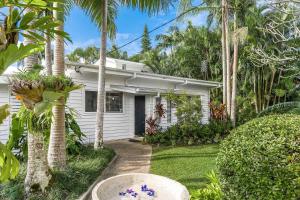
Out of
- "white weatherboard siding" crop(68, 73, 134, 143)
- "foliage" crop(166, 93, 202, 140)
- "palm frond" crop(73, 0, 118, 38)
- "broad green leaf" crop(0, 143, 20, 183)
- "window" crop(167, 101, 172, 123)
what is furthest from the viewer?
"window" crop(167, 101, 172, 123)

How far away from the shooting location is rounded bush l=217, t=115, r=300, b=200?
3.62m

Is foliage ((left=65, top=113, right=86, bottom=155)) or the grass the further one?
foliage ((left=65, top=113, right=86, bottom=155))

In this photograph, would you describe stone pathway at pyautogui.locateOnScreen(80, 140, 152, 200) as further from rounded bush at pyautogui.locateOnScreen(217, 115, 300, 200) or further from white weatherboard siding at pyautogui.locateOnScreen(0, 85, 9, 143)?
white weatherboard siding at pyautogui.locateOnScreen(0, 85, 9, 143)

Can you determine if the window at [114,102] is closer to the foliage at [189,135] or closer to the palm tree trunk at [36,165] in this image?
the foliage at [189,135]

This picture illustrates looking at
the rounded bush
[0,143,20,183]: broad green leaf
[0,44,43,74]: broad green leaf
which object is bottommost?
the rounded bush

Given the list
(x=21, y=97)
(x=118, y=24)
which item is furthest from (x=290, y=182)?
(x=118, y=24)

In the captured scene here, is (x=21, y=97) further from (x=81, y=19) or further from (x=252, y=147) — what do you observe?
(x=81, y=19)

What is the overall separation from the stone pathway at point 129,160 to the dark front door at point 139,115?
2.59 meters

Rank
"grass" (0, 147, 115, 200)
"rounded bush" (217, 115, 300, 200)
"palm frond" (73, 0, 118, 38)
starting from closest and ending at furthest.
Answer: "rounded bush" (217, 115, 300, 200)
"grass" (0, 147, 115, 200)
"palm frond" (73, 0, 118, 38)

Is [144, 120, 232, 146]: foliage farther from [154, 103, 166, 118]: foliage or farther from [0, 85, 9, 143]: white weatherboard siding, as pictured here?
[0, 85, 9, 143]: white weatherboard siding

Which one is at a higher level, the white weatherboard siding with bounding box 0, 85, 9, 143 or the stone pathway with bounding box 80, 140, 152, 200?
the white weatherboard siding with bounding box 0, 85, 9, 143

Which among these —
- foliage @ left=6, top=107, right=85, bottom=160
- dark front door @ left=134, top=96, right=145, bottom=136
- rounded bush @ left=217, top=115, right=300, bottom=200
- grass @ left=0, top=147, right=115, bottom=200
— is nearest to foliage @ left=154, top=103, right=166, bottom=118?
dark front door @ left=134, top=96, right=145, bottom=136

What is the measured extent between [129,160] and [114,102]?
18.6ft

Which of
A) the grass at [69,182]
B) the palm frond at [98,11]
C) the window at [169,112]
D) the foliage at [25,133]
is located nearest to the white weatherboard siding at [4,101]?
the foliage at [25,133]
